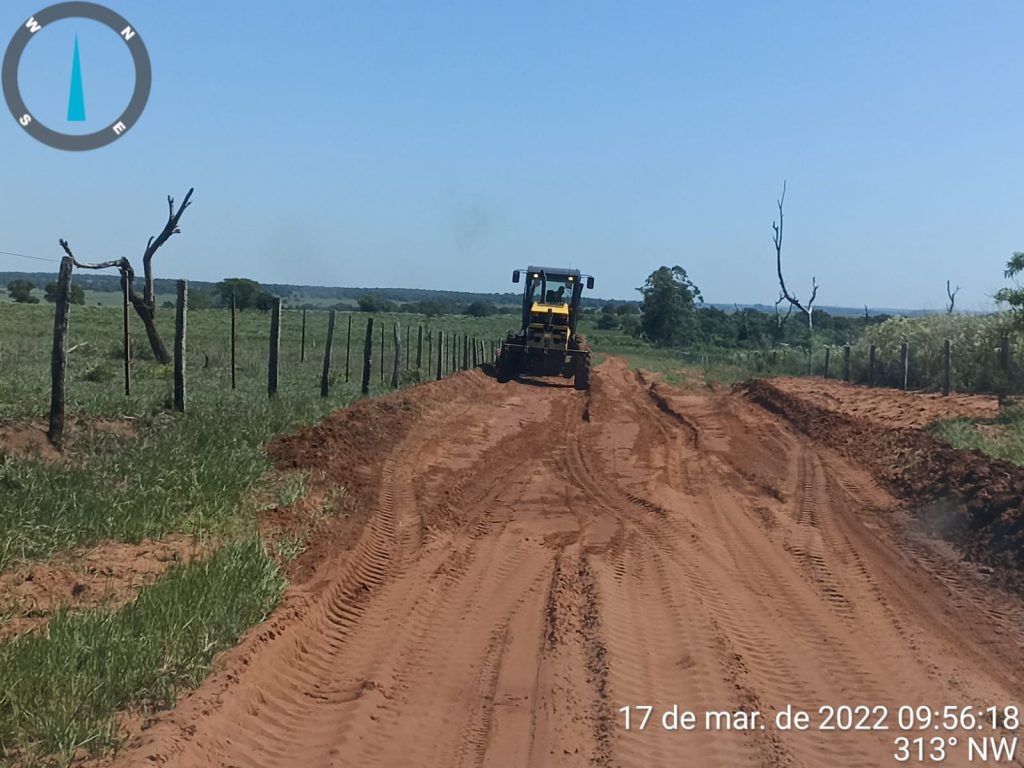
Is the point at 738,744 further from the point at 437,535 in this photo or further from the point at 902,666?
the point at 437,535

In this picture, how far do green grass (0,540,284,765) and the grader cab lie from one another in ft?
73.9

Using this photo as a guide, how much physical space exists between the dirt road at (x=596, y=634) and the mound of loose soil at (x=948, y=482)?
47 centimetres

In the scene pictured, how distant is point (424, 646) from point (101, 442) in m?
5.77

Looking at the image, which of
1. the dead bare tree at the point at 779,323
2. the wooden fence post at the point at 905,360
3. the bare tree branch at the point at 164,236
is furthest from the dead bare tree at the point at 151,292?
the dead bare tree at the point at 779,323

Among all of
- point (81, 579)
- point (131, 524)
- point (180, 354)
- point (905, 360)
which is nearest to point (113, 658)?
point (81, 579)

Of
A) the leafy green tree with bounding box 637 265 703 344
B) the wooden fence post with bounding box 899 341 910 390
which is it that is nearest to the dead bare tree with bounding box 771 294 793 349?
the leafy green tree with bounding box 637 265 703 344

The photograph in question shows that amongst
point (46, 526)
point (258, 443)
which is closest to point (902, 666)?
point (46, 526)

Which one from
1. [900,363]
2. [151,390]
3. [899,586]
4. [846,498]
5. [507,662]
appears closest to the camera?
[507,662]

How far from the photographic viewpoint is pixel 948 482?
12.6 meters

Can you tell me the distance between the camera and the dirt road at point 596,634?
17.9ft

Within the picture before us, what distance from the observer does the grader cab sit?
98.8 ft

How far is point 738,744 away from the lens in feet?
18.0

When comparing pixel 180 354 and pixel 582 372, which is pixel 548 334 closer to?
pixel 582 372

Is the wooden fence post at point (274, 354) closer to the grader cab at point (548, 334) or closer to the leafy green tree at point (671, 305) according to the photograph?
the grader cab at point (548, 334)
